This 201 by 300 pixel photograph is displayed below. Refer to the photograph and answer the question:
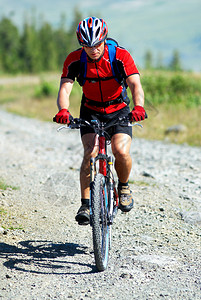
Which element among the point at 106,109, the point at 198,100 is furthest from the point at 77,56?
the point at 198,100

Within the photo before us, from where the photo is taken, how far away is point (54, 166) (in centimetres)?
881

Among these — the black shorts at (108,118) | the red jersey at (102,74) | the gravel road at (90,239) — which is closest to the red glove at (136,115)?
the black shorts at (108,118)

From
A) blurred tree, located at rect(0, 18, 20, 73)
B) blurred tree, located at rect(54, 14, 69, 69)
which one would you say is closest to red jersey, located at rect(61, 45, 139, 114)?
blurred tree, located at rect(0, 18, 20, 73)

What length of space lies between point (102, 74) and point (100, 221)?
1604 mm

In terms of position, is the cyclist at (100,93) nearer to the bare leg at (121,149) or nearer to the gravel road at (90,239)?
the bare leg at (121,149)

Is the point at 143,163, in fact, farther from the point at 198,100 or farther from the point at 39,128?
the point at 198,100

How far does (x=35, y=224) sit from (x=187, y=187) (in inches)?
123

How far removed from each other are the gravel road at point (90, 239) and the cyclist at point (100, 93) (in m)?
0.56

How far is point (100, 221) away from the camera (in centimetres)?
405

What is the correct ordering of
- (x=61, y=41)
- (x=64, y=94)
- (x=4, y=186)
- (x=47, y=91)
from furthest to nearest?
1. (x=61, y=41)
2. (x=47, y=91)
3. (x=4, y=186)
4. (x=64, y=94)

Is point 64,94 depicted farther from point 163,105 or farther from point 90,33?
point 163,105

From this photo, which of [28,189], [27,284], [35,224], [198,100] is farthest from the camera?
[198,100]

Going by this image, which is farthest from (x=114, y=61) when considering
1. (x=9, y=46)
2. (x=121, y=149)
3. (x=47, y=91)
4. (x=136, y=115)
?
(x=9, y=46)

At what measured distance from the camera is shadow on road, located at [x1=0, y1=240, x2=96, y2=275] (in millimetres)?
4090
